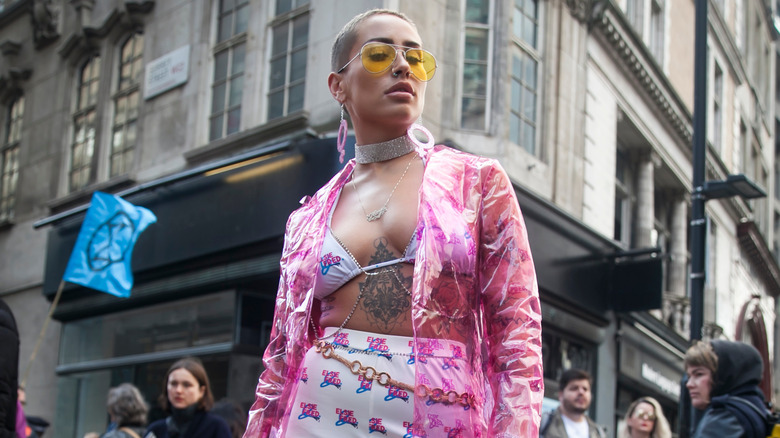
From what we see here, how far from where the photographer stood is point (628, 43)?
1578 centimetres

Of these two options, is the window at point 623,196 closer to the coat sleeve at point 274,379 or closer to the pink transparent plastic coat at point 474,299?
the coat sleeve at point 274,379

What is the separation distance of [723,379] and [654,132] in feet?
44.3

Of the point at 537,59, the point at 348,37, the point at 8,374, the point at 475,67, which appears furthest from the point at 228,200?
the point at 348,37

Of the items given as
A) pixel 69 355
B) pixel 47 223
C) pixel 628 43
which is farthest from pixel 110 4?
pixel 628 43

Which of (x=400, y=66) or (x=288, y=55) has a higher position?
(x=288, y=55)

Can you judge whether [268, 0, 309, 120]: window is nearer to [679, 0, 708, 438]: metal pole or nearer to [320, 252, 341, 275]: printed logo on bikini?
[679, 0, 708, 438]: metal pole

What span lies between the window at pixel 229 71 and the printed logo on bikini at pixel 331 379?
9949mm

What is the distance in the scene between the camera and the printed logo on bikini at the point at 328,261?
266 cm

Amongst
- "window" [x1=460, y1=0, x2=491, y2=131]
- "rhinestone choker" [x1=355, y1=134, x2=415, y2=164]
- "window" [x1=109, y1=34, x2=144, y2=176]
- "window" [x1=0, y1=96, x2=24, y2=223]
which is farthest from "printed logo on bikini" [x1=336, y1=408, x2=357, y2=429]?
"window" [x1=0, y1=96, x2=24, y2=223]

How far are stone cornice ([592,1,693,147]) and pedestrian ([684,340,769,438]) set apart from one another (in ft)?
33.3

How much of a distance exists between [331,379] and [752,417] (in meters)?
2.94

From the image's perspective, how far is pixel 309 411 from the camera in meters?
2.48

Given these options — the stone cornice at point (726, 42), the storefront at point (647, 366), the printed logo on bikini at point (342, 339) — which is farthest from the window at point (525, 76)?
the stone cornice at point (726, 42)

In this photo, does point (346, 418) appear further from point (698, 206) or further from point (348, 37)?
point (698, 206)
